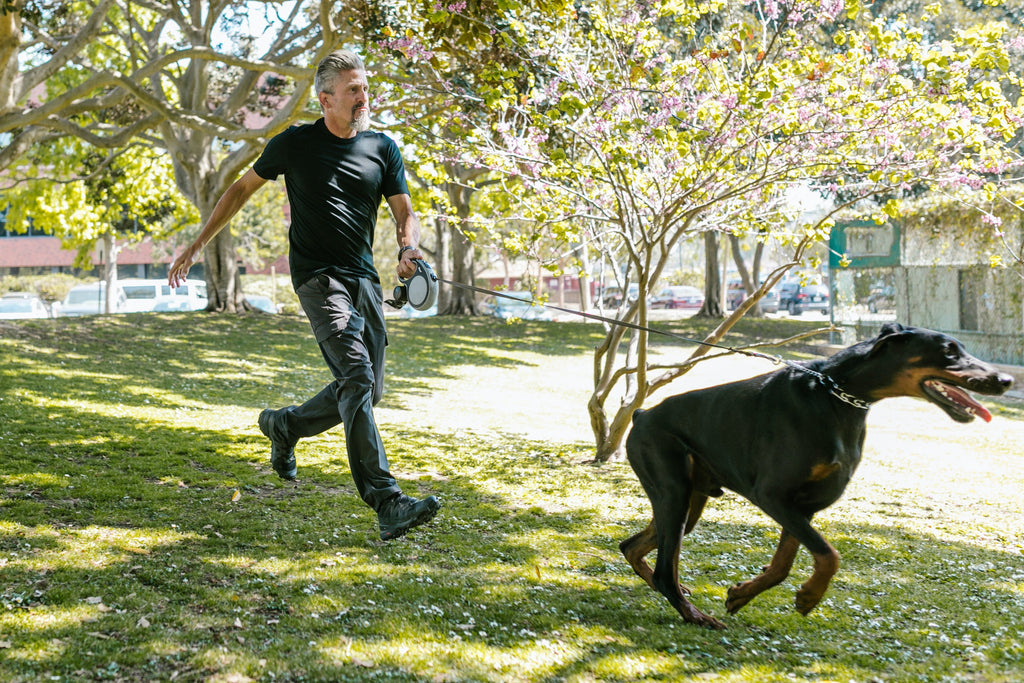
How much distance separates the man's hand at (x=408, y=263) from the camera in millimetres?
5203

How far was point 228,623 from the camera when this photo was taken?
427 cm

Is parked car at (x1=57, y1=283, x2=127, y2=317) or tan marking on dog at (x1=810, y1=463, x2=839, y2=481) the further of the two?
parked car at (x1=57, y1=283, x2=127, y2=317)

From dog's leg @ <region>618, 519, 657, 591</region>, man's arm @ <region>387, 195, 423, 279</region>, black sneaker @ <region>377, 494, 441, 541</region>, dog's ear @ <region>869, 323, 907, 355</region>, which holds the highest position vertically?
man's arm @ <region>387, 195, 423, 279</region>

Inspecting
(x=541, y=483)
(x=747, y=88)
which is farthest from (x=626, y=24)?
(x=541, y=483)

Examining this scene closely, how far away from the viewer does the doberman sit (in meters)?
4.16

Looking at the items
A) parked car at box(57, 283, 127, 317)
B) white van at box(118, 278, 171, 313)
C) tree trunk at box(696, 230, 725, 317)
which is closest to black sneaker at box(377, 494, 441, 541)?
tree trunk at box(696, 230, 725, 317)

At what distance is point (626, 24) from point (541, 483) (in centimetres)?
419

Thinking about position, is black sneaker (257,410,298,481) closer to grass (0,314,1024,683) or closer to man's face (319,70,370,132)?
grass (0,314,1024,683)

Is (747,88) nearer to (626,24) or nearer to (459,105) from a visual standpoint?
(626,24)

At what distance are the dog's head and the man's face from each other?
282 cm

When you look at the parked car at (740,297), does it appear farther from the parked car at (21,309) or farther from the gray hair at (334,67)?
the gray hair at (334,67)

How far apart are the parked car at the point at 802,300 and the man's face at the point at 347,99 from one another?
161ft

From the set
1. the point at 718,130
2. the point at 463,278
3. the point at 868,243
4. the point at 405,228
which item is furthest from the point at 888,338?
the point at 463,278

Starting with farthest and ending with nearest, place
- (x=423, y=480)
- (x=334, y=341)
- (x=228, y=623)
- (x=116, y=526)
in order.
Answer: (x=423, y=480) → (x=116, y=526) → (x=334, y=341) → (x=228, y=623)
